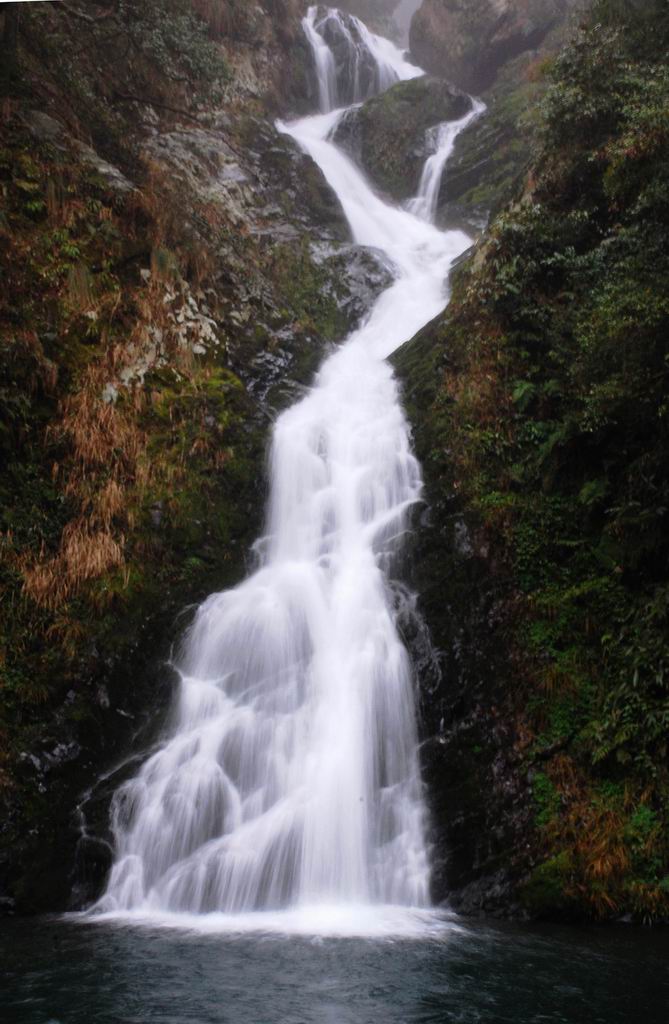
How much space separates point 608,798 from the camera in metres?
6.78

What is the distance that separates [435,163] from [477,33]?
12.5 m

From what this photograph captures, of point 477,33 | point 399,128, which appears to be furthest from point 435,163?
point 477,33

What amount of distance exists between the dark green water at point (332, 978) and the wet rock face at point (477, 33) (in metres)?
35.9

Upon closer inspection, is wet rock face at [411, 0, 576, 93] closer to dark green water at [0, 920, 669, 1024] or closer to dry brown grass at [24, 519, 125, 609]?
dry brown grass at [24, 519, 125, 609]

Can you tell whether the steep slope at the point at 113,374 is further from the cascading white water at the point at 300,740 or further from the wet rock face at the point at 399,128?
the wet rock face at the point at 399,128

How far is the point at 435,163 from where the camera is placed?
84.3 ft

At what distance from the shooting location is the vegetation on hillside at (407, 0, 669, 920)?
6.72 meters

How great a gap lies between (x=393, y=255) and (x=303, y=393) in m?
8.66

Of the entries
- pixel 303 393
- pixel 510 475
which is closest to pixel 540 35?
pixel 303 393

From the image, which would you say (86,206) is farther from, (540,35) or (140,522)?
(540,35)

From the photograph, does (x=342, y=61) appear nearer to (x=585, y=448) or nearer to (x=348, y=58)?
(x=348, y=58)

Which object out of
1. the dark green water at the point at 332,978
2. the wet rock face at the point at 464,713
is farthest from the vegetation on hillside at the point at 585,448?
the dark green water at the point at 332,978

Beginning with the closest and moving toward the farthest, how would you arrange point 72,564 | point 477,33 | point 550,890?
1. point 550,890
2. point 72,564
3. point 477,33

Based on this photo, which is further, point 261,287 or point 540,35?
point 540,35
